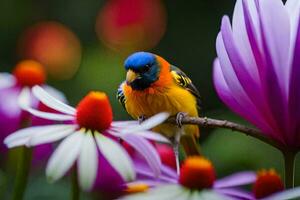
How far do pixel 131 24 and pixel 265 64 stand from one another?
1.23 meters

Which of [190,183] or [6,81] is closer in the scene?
[190,183]

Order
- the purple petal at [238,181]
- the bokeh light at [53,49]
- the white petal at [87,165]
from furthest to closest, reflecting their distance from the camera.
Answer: the bokeh light at [53,49]
the purple petal at [238,181]
the white petal at [87,165]

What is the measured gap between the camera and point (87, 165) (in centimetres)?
32

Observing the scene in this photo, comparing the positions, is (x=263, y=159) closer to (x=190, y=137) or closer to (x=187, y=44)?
(x=190, y=137)

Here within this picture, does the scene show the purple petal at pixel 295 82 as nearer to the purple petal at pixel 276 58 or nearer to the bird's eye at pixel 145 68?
the purple petal at pixel 276 58

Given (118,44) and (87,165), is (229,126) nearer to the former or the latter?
(87,165)

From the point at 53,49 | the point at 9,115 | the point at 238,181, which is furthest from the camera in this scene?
the point at 53,49

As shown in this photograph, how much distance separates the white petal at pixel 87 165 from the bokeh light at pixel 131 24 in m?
1.18

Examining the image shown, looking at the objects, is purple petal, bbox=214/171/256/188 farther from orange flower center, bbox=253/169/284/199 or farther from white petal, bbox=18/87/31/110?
white petal, bbox=18/87/31/110

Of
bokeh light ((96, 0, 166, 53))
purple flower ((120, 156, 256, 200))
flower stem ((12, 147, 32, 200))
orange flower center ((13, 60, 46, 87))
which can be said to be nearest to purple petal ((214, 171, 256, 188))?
purple flower ((120, 156, 256, 200))

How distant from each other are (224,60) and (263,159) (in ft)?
1.87

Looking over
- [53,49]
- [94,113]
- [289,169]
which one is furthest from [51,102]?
[53,49]

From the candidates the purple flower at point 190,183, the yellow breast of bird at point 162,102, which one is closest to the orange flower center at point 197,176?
the purple flower at point 190,183

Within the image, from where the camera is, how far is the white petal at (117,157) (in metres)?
0.32
